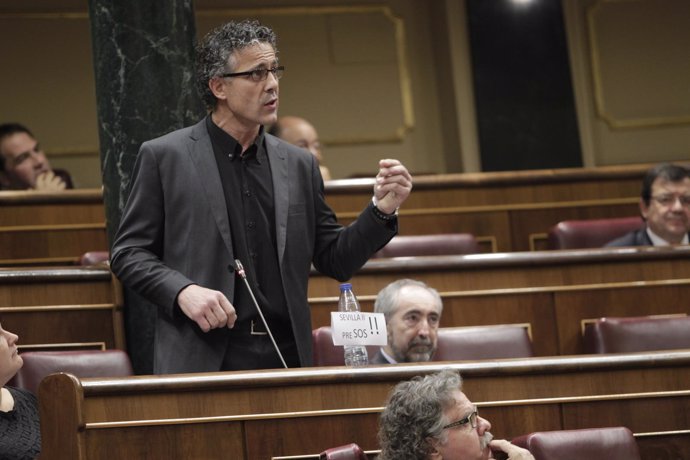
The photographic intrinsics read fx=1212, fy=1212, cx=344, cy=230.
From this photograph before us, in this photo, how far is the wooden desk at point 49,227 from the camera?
273 cm

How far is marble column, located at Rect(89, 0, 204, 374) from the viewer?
84.3 inches

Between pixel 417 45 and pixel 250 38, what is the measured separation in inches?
106

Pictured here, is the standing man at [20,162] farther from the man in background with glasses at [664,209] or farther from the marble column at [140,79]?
the man in background with glasses at [664,209]

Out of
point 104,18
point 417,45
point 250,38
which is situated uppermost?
point 417,45

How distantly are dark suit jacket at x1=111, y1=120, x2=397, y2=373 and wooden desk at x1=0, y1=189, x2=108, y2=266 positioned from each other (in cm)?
108

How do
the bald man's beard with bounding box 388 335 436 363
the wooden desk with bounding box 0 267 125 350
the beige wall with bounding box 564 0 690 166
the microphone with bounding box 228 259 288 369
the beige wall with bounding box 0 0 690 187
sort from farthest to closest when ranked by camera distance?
the beige wall with bounding box 564 0 690 166
the beige wall with bounding box 0 0 690 187
the wooden desk with bounding box 0 267 125 350
the bald man's beard with bounding box 388 335 436 363
the microphone with bounding box 228 259 288 369

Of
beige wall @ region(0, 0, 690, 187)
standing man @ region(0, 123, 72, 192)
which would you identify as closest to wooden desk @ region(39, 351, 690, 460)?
standing man @ region(0, 123, 72, 192)

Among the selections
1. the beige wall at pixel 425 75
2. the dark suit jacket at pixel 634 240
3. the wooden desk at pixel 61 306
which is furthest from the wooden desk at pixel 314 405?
the beige wall at pixel 425 75

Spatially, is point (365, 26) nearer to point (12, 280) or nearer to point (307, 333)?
point (12, 280)

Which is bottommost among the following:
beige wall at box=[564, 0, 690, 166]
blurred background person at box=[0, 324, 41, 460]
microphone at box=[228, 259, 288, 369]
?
blurred background person at box=[0, 324, 41, 460]

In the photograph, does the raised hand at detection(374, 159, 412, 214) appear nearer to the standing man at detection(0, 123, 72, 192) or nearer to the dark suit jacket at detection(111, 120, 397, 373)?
the dark suit jacket at detection(111, 120, 397, 373)

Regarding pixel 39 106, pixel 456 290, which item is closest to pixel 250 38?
pixel 456 290

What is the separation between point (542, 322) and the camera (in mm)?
2438

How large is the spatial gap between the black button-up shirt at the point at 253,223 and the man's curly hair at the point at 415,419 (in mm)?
209
